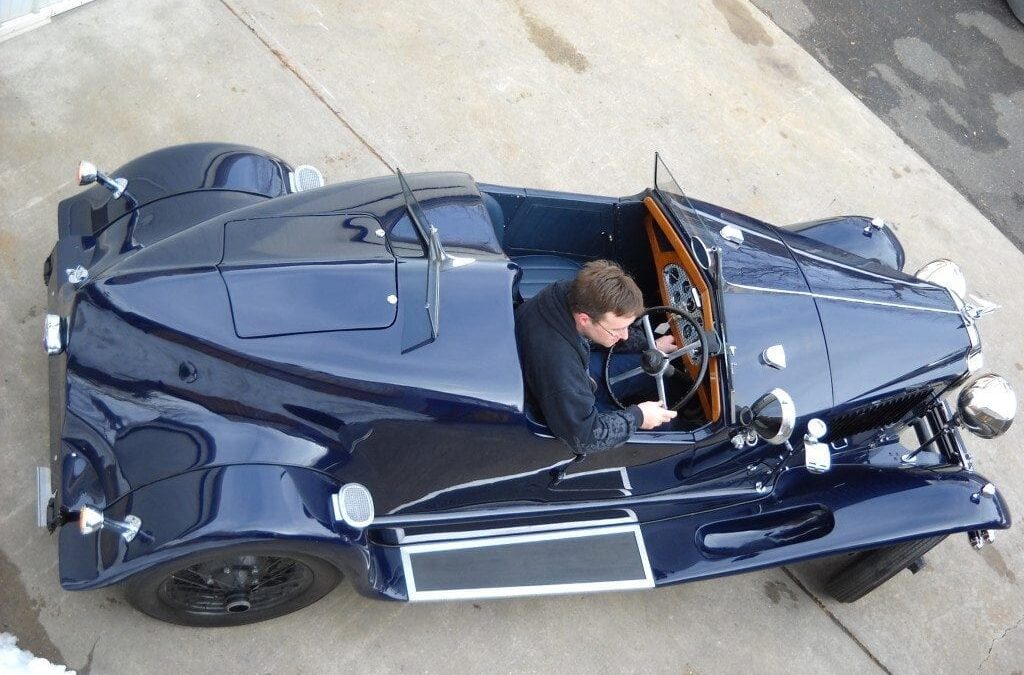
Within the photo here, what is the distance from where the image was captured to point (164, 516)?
2.98 m

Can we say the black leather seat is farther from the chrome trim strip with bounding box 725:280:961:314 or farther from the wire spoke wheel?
the wire spoke wheel

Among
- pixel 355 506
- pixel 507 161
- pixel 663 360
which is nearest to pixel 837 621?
pixel 663 360

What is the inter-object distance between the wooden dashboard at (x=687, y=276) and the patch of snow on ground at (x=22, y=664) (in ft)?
8.85

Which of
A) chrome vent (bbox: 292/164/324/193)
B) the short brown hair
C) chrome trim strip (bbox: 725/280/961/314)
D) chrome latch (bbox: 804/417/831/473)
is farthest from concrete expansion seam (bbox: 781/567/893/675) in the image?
chrome vent (bbox: 292/164/324/193)

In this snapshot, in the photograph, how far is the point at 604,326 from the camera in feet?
10.5

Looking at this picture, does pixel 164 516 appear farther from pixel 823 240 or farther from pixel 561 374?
pixel 823 240

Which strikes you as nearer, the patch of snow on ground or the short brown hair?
the short brown hair

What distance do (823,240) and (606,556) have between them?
2.15m

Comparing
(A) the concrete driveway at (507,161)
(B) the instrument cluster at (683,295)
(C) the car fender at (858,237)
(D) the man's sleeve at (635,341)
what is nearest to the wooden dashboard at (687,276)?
(B) the instrument cluster at (683,295)

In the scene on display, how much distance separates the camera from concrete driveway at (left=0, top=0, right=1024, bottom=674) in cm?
385

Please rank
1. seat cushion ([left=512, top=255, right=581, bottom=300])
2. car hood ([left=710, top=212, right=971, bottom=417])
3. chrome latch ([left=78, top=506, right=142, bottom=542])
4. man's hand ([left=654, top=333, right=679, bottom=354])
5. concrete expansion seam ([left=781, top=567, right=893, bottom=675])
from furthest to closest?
1. concrete expansion seam ([left=781, top=567, right=893, bottom=675])
2. seat cushion ([left=512, top=255, right=581, bottom=300])
3. man's hand ([left=654, top=333, right=679, bottom=354])
4. car hood ([left=710, top=212, right=971, bottom=417])
5. chrome latch ([left=78, top=506, right=142, bottom=542])

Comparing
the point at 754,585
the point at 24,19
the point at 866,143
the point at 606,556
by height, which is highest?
the point at 24,19

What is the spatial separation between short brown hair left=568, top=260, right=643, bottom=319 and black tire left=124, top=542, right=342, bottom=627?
A: 1.36 m

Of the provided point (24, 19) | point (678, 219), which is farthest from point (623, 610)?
point (24, 19)
